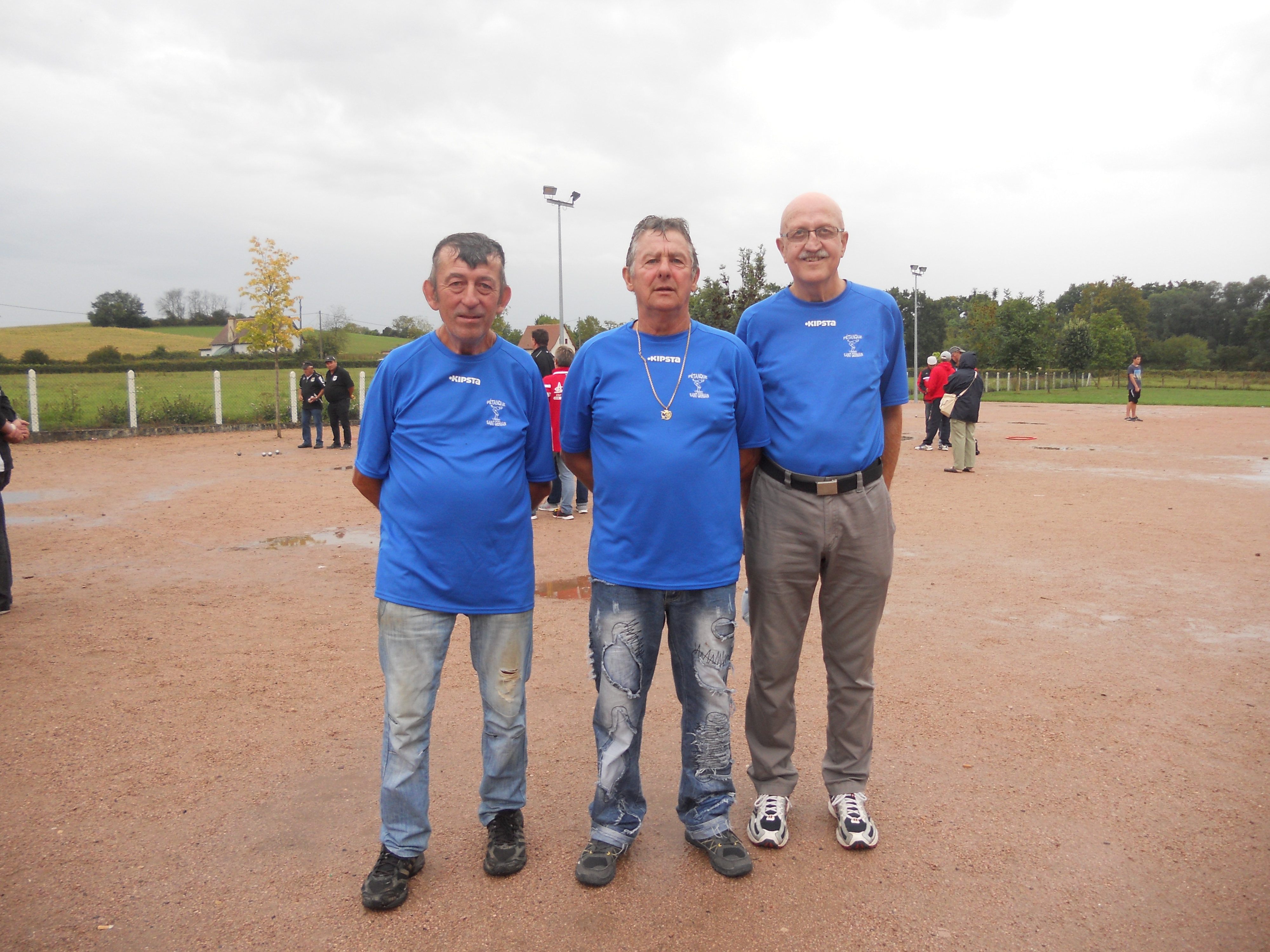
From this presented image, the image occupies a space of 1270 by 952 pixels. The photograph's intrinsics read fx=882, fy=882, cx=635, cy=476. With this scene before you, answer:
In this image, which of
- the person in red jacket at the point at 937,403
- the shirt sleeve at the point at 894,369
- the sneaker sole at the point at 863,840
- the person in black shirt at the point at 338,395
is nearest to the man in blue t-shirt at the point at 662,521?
the sneaker sole at the point at 863,840

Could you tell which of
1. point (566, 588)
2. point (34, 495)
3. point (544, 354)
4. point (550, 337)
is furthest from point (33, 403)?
point (566, 588)

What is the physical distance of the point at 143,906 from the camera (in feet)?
9.28

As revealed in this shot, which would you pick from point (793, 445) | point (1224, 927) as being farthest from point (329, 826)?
point (1224, 927)

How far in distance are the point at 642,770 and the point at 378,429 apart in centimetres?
191

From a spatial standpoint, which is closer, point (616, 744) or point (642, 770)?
point (616, 744)

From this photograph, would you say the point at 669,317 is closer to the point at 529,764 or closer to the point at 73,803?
the point at 529,764

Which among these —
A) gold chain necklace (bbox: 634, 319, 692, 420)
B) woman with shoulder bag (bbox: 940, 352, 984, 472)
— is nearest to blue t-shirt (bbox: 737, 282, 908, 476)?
gold chain necklace (bbox: 634, 319, 692, 420)

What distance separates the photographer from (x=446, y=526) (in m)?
2.93

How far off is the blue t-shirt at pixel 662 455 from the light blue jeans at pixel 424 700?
1.48ft

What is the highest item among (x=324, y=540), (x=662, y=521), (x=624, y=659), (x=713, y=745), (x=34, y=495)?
(x=662, y=521)

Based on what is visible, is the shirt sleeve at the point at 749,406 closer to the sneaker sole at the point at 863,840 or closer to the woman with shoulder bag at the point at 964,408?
the sneaker sole at the point at 863,840

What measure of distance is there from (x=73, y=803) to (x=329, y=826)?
3.55 feet

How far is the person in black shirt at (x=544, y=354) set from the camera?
10.4 metres

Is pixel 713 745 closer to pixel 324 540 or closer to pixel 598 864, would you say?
pixel 598 864
